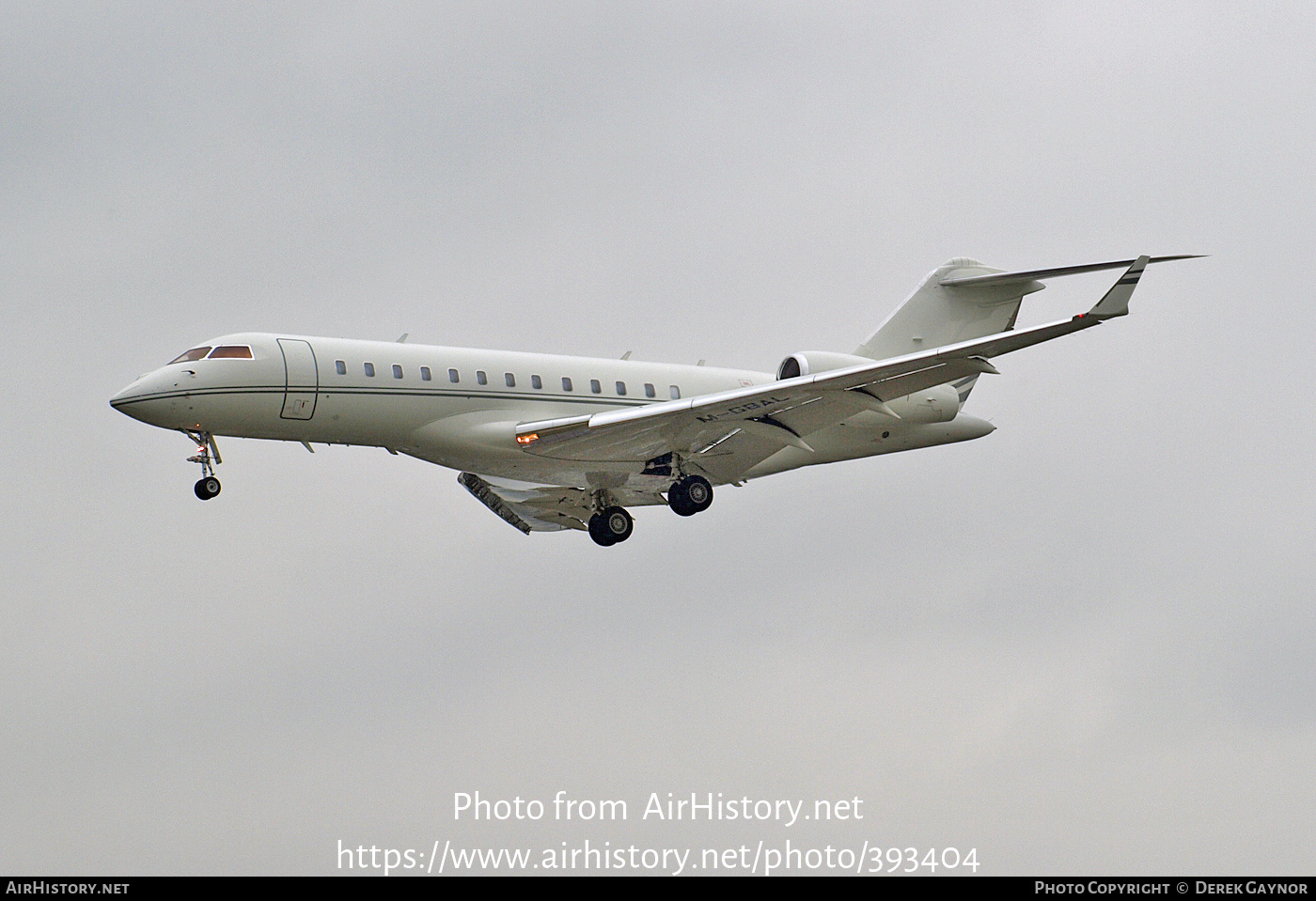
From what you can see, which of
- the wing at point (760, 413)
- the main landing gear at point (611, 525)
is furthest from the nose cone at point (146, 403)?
the main landing gear at point (611, 525)

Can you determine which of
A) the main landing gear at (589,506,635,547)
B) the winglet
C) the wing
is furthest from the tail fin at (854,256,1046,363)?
the winglet

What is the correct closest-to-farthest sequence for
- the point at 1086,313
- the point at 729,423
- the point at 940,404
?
1. the point at 1086,313
2. the point at 729,423
3. the point at 940,404

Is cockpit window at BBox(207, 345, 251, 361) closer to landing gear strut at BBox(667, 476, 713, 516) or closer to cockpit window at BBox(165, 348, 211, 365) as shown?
cockpit window at BBox(165, 348, 211, 365)

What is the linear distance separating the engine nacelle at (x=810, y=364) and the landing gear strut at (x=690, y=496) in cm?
244

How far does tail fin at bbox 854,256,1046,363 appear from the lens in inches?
1304

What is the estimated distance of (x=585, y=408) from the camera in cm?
2973

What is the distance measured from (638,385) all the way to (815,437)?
3520 mm

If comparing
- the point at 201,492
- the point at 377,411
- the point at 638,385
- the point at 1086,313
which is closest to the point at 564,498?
the point at 638,385

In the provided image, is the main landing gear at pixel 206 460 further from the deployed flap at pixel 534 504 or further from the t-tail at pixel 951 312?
the t-tail at pixel 951 312

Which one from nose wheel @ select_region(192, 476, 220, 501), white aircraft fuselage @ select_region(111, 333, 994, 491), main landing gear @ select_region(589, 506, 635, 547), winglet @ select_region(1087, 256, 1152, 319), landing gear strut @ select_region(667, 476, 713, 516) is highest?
winglet @ select_region(1087, 256, 1152, 319)

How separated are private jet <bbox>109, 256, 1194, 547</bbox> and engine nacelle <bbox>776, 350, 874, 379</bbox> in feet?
0.12

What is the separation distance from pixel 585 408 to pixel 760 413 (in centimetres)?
315

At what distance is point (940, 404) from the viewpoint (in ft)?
103

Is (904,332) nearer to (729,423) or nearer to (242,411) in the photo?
(729,423)
